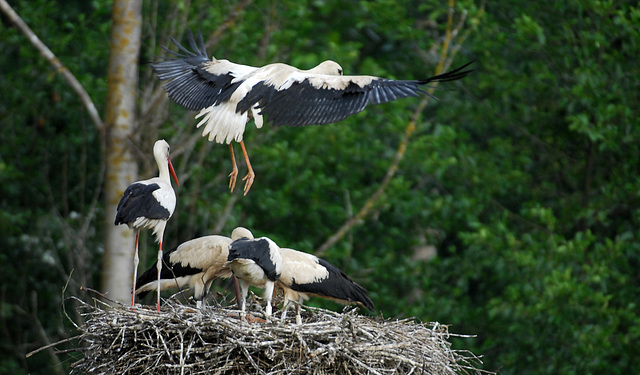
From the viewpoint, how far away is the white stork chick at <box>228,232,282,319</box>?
6.69m

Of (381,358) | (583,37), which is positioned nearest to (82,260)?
(381,358)

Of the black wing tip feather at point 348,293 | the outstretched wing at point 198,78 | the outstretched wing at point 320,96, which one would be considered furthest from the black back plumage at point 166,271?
the outstretched wing at point 320,96

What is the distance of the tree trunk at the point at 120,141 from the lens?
8570mm

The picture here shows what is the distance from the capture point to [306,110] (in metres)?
6.74

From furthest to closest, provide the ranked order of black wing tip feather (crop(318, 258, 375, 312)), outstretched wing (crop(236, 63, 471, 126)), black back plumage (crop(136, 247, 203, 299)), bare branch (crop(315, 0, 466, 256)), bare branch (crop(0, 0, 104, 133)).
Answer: bare branch (crop(315, 0, 466, 256)) < bare branch (crop(0, 0, 104, 133)) < black back plumage (crop(136, 247, 203, 299)) < black wing tip feather (crop(318, 258, 375, 312)) < outstretched wing (crop(236, 63, 471, 126))

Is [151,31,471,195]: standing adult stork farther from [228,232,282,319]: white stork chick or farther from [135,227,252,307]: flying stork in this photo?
[135,227,252,307]: flying stork

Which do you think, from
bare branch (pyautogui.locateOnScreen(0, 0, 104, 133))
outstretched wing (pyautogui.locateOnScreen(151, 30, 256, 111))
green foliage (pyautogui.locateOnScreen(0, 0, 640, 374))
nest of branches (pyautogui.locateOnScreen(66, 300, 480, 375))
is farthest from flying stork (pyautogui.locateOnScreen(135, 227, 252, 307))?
green foliage (pyautogui.locateOnScreen(0, 0, 640, 374))

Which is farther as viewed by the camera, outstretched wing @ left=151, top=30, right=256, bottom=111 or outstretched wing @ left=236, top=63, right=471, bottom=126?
outstretched wing @ left=151, top=30, right=256, bottom=111

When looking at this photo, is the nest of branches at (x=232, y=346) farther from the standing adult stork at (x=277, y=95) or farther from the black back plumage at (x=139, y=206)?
the standing adult stork at (x=277, y=95)

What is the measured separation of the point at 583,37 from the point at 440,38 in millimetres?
2710

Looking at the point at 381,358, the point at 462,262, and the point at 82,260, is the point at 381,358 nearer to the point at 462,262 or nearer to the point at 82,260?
the point at 82,260

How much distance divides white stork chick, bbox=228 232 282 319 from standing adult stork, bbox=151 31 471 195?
1.48ft

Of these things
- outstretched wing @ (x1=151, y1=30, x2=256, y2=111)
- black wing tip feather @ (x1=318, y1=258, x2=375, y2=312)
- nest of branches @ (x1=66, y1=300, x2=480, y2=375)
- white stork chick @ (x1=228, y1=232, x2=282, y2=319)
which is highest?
outstretched wing @ (x1=151, y1=30, x2=256, y2=111)

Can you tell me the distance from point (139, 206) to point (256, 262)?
0.86 m
